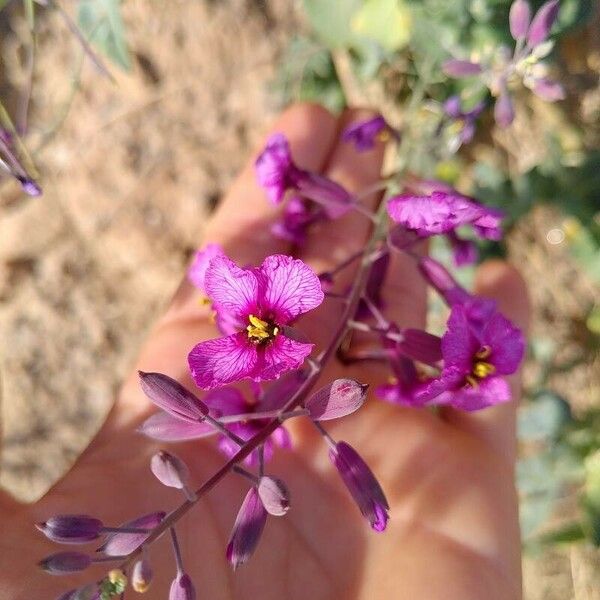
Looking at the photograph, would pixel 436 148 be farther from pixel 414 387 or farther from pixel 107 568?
pixel 107 568

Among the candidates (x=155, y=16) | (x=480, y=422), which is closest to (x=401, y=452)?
(x=480, y=422)

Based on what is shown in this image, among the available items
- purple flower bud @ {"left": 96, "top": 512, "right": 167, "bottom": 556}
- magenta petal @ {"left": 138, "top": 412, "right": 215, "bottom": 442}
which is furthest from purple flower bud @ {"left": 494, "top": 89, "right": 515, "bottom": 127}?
purple flower bud @ {"left": 96, "top": 512, "right": 167, "bottom": 556}

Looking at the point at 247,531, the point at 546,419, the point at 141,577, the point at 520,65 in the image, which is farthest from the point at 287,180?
the point at 546,419

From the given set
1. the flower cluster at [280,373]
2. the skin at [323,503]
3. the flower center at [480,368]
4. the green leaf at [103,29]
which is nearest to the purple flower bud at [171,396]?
the flower cluster at [280,373]

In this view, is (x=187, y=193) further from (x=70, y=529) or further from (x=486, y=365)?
(x=70, y=529)

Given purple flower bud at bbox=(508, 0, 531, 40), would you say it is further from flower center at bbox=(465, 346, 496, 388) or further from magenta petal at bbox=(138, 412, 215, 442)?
magenta petal at bbox=(138, 412, 215, 442)

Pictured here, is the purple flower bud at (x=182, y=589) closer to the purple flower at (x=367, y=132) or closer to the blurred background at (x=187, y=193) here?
the purple flower at (x=367, y=132)
